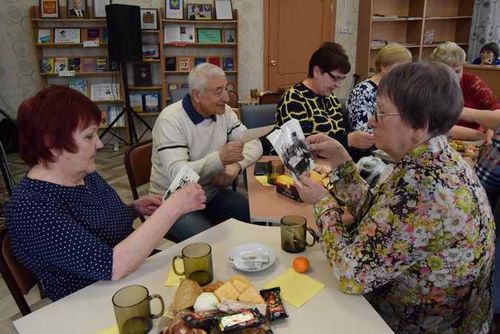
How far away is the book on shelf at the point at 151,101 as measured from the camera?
225 inches

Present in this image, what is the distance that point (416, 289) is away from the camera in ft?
3.70

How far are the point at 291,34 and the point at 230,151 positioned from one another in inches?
180

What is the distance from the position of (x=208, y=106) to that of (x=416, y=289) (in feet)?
4.54

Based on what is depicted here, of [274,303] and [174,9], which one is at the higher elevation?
[174,9]

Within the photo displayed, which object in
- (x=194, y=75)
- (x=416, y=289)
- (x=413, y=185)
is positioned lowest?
(x=416, y=289)

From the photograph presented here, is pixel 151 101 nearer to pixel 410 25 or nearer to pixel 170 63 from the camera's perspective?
pixel 170 63

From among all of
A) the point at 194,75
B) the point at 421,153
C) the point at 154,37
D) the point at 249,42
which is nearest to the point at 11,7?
the point at 154,37

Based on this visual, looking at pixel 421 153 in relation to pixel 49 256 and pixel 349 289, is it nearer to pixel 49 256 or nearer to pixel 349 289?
pixel 349 289

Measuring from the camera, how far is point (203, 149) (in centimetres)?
220

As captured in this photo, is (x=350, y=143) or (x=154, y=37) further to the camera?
(x=154, y=37)

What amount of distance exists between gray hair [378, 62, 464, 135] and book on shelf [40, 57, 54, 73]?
542cm

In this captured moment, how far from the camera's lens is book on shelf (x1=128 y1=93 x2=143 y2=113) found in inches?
226

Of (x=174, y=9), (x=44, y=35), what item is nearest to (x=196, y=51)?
(x=174, y=9)

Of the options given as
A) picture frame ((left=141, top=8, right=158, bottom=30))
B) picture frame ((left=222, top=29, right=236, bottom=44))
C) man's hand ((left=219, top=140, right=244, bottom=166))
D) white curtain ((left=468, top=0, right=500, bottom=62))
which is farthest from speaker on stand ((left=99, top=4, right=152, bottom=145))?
white curtain ((left=468, top=0, right=500, bottom=62))
